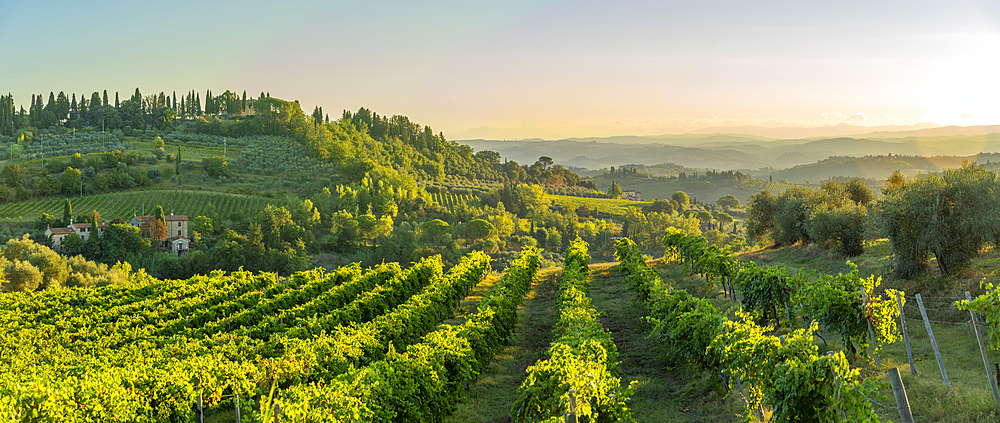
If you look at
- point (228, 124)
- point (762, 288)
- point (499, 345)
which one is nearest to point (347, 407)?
point (499, 345)

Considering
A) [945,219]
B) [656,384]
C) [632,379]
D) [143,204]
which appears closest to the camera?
[656,384]

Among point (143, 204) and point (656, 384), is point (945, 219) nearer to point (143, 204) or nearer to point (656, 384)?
point (656, 384)

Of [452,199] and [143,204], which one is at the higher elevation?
[143,204]

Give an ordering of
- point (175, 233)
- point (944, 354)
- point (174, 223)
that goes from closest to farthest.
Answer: point (944, 354) < point (174, 223) < point (175, 233)

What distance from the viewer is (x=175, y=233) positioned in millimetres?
86562

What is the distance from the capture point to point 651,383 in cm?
1600

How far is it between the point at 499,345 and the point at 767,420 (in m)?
10.3

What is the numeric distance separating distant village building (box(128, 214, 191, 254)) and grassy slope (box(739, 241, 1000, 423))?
→ 3301 inches

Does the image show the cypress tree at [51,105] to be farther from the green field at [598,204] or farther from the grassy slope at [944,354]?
the grassy slope at [944,354]

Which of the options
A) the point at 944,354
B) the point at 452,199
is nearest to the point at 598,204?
the point at 452,199

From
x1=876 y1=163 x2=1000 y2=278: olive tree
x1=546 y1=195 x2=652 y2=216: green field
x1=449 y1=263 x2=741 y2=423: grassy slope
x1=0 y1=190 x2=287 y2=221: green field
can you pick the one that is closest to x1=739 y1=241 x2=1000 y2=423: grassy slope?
x1=876 y1=163 x2=1000 y2=278: olive tree

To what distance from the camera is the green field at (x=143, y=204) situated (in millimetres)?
89856

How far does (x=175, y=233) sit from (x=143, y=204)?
14593mm

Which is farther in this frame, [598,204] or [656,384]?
[598,204]
